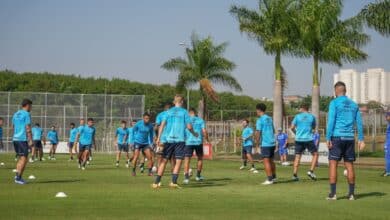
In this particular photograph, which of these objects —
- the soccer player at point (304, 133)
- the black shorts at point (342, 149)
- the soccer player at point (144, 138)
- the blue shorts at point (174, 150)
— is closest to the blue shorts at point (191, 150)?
the blue shorts at point (174, 150)

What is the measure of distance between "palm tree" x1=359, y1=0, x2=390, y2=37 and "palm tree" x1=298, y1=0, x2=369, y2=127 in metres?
7.42

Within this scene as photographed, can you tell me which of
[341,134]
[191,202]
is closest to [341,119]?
[341,134]

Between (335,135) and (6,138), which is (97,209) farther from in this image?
(6,138)

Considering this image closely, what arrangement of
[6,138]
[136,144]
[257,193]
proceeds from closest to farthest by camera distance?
1. [257,193]
2. [136,144]
3. [6,138]

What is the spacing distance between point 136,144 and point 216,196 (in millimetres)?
9279

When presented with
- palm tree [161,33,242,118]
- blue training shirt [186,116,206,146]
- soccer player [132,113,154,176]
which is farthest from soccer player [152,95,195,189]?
palm tree [161,33,242,118]

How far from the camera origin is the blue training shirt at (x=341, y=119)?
1381cm

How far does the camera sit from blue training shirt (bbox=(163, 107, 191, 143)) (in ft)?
55.6

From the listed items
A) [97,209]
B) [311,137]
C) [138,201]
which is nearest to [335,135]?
[138,201]

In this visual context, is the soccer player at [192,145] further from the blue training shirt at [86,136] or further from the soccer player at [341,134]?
the blue training shirt at [86,136]

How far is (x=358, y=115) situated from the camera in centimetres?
1406

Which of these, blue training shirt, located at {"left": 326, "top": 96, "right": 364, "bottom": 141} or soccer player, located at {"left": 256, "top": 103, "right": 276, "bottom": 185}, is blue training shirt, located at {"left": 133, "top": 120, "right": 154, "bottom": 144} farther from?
blue training shirt, located at {"left": 326, "top": 96, "right": 364, "bottom": 141}

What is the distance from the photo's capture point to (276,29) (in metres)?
45.1

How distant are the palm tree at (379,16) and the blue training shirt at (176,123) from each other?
19353 mm
